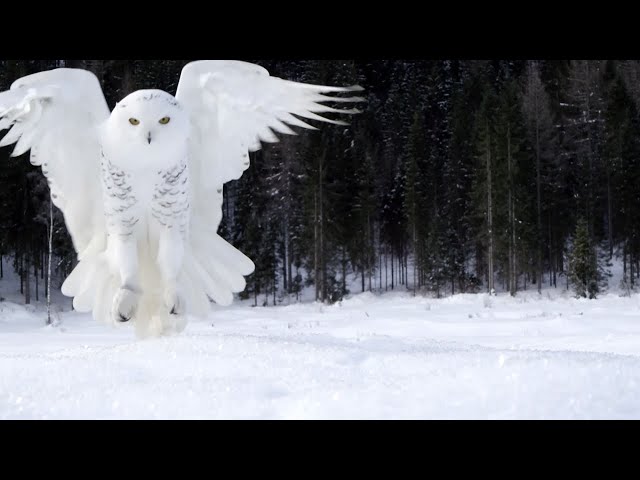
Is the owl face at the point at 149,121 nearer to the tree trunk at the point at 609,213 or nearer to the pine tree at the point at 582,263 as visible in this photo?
the pine tree at the point at 582,263

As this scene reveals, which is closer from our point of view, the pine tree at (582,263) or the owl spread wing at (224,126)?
the owl spread wing at (224,126)

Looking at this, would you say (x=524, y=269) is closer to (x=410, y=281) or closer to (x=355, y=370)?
(x=410, y=281)

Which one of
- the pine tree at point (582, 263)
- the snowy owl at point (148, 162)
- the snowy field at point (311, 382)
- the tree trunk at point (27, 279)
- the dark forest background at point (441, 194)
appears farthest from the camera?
the dark forest background at point (441, 194)

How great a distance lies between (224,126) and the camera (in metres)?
4.81

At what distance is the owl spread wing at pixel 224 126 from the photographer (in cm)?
453

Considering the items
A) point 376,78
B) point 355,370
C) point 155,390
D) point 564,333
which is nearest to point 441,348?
point 355,370

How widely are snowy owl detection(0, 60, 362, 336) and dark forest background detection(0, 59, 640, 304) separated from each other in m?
14.8

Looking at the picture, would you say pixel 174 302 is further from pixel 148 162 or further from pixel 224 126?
pixel 224 126

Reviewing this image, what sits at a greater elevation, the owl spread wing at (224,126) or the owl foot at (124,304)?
the owl spread wing at (224,126)

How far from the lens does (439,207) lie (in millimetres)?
28391

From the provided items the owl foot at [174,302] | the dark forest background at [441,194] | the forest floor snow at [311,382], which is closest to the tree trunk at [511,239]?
the dark forest background at [441,194]

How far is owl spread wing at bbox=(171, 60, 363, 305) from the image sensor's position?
14.9 feet

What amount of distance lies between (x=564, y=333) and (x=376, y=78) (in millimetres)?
27647

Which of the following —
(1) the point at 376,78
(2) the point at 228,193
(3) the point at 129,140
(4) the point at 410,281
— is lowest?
(4) the point at 410,281
